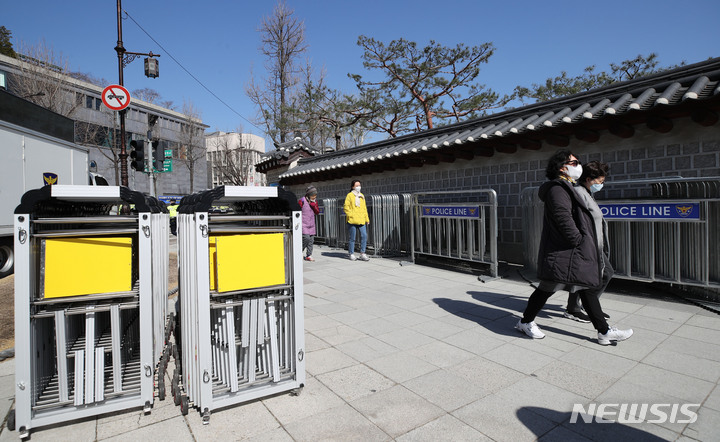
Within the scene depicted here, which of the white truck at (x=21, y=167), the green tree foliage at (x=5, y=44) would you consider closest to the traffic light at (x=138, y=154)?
the white truck at (x=21, y=167)

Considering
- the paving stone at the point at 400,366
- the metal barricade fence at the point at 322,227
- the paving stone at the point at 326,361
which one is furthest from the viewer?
the metal barricade fence at the point at 322,227

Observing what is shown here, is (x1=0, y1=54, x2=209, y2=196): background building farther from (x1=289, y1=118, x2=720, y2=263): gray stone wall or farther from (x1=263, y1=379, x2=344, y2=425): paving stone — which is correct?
(x1=263, y1=379, x2=344, y2=425): paving stone

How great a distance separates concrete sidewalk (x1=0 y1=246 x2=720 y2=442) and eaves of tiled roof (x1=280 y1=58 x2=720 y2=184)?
2470 millimetres

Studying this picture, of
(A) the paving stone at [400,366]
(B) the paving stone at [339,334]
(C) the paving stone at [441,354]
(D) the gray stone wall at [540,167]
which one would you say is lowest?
(A) the paving stone at [400,366]

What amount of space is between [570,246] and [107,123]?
3980 centimetres

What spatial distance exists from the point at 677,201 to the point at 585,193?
1991 mm

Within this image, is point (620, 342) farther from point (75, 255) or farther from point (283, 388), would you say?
point (75, 255)

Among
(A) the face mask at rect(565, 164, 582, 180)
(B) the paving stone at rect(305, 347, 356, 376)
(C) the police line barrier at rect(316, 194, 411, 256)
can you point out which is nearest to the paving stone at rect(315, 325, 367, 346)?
(B) the paving stone at rect(305, 347, 356, 376)

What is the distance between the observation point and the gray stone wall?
5.27 m

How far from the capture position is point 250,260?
2568mm

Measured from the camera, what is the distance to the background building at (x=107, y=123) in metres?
18.0

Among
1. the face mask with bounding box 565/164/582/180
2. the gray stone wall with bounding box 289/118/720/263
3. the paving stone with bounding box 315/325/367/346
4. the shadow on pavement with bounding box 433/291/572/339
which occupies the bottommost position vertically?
the paving stone with bounding box 315/325/367/346

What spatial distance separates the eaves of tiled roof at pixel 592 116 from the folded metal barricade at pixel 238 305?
5.02 meters

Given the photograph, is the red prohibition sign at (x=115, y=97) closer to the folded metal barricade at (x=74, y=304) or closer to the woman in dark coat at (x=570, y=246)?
the folded metal barricade at (x=74, y=304)
